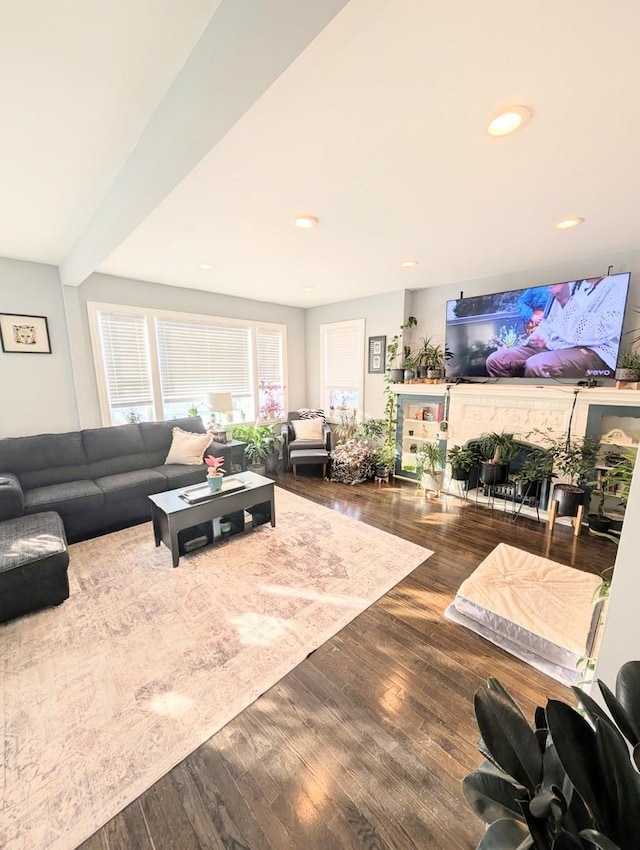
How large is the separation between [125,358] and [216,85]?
337 centimetres

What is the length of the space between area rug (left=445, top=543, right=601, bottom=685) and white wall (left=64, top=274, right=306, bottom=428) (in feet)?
13.1

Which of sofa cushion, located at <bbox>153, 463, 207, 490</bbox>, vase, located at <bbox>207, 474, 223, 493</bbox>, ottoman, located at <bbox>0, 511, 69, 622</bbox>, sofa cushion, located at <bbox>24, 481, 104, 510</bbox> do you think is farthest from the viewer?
sofa cushion, located at <bbox>153, 463, 207, 490</bbox>

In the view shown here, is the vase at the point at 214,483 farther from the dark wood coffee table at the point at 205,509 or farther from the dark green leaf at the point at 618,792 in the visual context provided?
the dark green leaf at the point at 618,792

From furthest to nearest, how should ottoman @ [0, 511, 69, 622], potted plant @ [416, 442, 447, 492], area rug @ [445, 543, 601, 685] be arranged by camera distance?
potted plant @ [416, 442, 447, 492] < ottoman @ [0, 511, 69, 622] < area rug @ [445, 543, 601, 685]

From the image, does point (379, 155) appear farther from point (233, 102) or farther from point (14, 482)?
point (14, 482)

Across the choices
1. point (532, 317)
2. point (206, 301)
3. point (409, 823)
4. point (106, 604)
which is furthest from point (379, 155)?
point (206, 301)

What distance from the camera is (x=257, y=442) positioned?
4.57 metres

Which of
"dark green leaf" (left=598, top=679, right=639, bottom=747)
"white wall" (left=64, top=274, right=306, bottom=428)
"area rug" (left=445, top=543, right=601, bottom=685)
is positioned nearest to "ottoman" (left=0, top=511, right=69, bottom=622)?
"white wall" (left=64, top=274, right=306, bottom=428)

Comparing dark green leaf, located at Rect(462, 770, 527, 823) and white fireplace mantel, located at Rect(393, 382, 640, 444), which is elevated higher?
white fireplace mantel, located at Rect(393, 382, 640, 444)

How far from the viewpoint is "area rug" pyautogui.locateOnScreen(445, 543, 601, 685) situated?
5.46ft

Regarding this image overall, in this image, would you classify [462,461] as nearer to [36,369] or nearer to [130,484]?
[130,484]

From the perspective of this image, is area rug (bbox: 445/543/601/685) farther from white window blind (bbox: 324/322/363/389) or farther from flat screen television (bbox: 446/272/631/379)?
white window blind (bbox: 324/322/363/389)

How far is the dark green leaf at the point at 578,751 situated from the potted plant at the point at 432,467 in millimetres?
3441

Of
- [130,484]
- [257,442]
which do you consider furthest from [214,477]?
[257,442]
